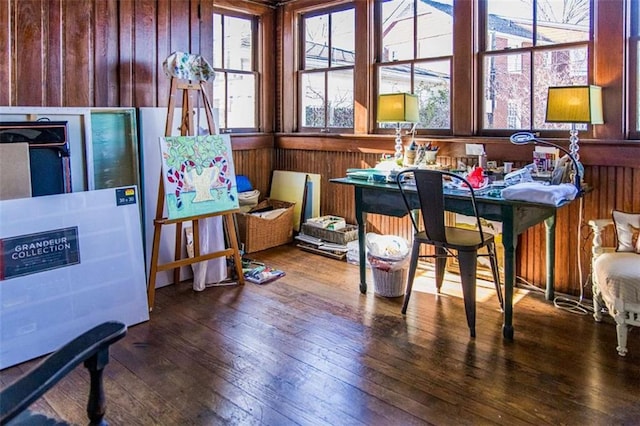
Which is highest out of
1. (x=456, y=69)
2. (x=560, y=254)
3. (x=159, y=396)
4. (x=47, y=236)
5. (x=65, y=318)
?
(x=456, y=69)

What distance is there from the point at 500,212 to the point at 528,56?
55.9 inches

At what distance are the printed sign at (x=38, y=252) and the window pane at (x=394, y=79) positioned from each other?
2.84 meters

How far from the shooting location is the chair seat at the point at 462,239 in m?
2.91

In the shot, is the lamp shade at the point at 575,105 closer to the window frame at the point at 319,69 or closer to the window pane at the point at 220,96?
the window frame at the point at 319,69

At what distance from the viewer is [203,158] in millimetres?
3543

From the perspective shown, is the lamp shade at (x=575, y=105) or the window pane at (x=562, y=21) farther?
the window pane at (x=562, y=21)

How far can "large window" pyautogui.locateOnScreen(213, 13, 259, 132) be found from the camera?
4.80 meters

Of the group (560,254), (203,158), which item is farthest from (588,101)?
(203,158)

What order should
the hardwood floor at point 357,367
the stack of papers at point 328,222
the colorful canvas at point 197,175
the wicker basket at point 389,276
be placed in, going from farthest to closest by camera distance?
1. the stack of papers at point 328,222
2. the wicker basket at point 389,276
3. the colorful canvas at point 197,175
4. the hardwood floor at point 357,367

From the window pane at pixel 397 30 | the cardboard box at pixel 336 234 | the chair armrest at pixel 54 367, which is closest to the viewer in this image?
the chair armrest at pixel 54 367

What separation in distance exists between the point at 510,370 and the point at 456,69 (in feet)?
7.81

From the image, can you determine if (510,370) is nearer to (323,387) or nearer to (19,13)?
(323,387)

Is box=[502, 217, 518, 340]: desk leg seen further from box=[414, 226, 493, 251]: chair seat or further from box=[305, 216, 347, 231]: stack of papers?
box=[305, 216, 347, 231]: stack of papers

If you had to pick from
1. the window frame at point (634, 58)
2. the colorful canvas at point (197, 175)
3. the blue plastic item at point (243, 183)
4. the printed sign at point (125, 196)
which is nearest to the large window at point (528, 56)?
the window frame at point (634, 58)
